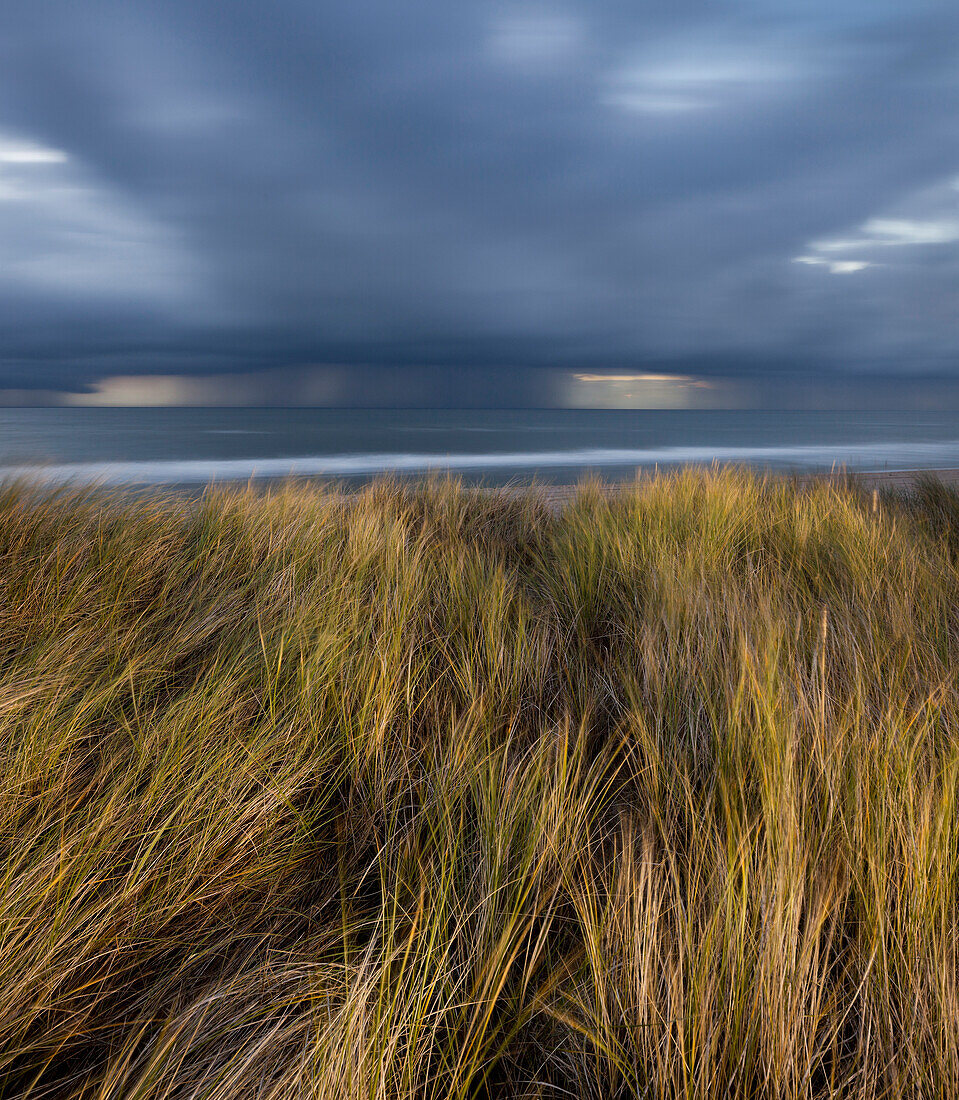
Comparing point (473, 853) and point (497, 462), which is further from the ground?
point (497, 462)

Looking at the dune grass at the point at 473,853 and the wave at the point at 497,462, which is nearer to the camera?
the dune grass at the point at 473,853

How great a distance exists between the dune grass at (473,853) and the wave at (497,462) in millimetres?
8669

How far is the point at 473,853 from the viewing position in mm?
1227

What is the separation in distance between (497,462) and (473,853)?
51.4 ft

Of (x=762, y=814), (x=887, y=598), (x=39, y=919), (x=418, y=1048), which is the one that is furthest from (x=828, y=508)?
(x=39, y=919)

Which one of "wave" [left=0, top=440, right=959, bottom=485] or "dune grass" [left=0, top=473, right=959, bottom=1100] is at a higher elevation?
"wave" [left=0, top=440, right=959, bottom=485]

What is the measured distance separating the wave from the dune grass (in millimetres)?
8669

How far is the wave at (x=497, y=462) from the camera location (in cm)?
1238

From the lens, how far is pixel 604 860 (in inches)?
48.6

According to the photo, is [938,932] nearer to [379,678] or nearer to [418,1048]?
[418,1048]

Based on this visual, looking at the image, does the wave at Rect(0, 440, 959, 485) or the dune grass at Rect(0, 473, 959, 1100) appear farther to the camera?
the wave at Rect(0, 440, 959, 485)

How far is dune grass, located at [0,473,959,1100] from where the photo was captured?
88cm

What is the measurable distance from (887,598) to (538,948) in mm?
2104

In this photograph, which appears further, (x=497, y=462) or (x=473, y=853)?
(x=497, y=462)
